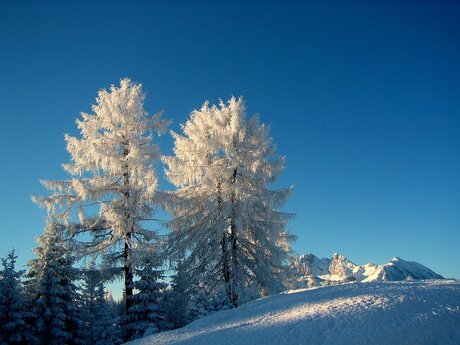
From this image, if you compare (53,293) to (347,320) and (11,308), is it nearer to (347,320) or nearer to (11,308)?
(11,308)

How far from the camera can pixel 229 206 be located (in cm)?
1972

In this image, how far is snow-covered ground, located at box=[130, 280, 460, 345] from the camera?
804cm

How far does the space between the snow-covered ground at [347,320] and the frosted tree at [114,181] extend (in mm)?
6435

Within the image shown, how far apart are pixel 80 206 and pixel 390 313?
46.7ft

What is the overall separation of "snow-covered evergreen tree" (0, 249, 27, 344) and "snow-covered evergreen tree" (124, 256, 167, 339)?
5620mm

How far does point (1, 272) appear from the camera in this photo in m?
20.6

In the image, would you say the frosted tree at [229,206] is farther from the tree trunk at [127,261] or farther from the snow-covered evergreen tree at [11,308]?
the snow-covered evergreen tree at [11,308]

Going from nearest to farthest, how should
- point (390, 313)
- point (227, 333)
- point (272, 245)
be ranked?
point (390, 313), point (227, 333), point (272, 245)

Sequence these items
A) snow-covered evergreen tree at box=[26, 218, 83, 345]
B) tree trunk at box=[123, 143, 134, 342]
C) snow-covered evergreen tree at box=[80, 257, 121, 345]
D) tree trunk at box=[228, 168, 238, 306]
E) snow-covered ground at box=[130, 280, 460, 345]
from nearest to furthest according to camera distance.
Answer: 1. snow-covered ground at box=[130, 280, 460, 345]
2. tree trunk at box=[123, 143, 134, 342]
3. tree trunk at box=[228, 168, 238, 306]
4. snow-covered evergreen tree at box=[26, 218, 83, 345]
5. snow-covered evergreen tree at box=[80, 257, 121, 345]

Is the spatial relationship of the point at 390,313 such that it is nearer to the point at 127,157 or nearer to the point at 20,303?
the point at 127,157

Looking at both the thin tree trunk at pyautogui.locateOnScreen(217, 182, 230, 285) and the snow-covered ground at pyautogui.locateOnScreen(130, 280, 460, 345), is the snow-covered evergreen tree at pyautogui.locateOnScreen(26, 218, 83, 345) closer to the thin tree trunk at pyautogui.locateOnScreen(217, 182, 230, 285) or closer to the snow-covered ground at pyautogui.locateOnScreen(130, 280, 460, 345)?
the thin tree trunk at pyautogui.locateOnScreen(217, 182, 230, 285)

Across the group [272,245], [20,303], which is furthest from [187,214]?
[20,303]

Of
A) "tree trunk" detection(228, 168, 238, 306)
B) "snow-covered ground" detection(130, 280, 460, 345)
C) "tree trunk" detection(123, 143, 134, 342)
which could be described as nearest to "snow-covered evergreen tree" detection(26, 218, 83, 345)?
"tree trunk" detection(123, 143, 134, 342)

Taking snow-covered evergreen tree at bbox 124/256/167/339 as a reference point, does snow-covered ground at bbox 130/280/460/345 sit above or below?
below
